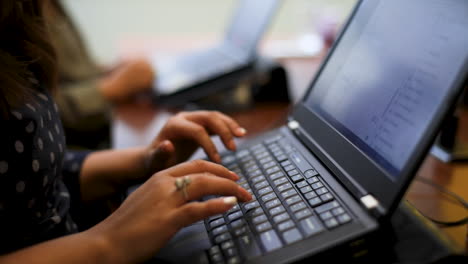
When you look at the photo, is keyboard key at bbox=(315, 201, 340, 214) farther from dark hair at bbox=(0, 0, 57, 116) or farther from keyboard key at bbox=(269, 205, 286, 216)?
dark hair at bbox=(0, 0, 57, 116)

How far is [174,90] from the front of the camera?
35.4 inches

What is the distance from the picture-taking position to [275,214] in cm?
41

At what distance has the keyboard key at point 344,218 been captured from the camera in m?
0.38

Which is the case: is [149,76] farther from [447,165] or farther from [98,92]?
[447,165]

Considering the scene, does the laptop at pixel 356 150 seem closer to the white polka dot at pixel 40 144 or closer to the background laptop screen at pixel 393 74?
the background laptop screen at pixel 393 74

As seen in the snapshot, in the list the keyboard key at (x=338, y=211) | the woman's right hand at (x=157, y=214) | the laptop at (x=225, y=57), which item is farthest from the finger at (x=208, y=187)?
the laptop at (x=225, y=57)

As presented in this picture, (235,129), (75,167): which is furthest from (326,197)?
(75,167)

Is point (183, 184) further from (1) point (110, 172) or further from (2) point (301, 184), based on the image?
(1) point (110, 172)

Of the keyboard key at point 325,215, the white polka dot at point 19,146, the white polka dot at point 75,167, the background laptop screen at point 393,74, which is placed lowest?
the white polka dot at point 75,167

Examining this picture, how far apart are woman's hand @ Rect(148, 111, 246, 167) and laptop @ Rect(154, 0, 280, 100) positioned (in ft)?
0.90

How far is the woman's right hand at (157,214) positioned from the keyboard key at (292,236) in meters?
0.07

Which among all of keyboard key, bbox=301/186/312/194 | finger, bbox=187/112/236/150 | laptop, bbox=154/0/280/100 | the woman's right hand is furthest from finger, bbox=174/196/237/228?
laptop, bbox=154/0/280/100

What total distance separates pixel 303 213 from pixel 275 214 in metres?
0.03

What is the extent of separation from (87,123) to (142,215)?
923 mm
